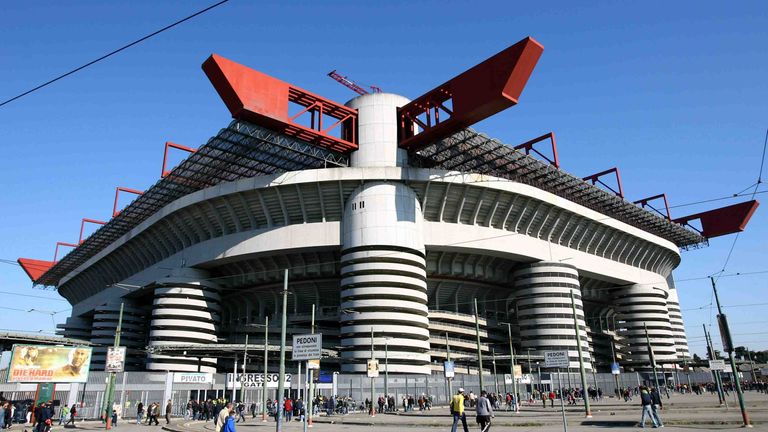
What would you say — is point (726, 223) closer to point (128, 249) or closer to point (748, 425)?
point (748, 425)

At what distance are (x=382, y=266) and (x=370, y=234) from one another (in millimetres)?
3445

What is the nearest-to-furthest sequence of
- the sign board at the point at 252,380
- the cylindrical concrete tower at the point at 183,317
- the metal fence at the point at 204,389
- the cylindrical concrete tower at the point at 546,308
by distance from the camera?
1. the metal fence at the point at 204,389
2. the sign board at the point at 252,380
3. the cylindrical concrete tower at the point at 183,317
4. the cylindrical concrete tower at the point at 546,308

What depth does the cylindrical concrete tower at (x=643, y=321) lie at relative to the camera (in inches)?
3258

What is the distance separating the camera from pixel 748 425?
20.6 metres

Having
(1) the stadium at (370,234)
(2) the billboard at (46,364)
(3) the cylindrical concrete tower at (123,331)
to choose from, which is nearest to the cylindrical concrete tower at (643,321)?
(1) the stadium at (370,234)

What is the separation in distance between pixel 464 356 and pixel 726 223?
59.2m

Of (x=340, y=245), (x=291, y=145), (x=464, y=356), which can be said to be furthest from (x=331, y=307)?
(x=291, y=145)

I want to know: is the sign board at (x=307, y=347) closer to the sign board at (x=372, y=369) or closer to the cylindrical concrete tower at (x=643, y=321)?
the sign board at (x=372, y=369)

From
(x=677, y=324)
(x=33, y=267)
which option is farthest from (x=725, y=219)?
(x=33, y=267)

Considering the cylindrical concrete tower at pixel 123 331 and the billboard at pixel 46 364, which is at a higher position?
the cylindrical concrete tower at pixel 123 331

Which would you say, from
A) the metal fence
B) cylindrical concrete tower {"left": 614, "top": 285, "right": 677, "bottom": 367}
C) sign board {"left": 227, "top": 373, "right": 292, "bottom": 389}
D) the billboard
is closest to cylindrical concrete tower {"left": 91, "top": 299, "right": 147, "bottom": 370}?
the metal fence

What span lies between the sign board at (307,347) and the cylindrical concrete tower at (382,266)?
3339 cm

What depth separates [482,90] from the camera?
4481 cm

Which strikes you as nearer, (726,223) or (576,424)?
(576,424)
